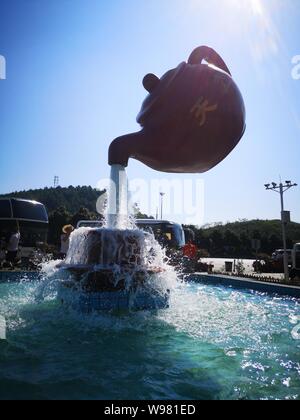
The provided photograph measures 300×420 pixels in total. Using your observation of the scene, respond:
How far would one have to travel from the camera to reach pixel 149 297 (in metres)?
6.77

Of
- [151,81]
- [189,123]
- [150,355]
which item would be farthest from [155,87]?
[150,355]

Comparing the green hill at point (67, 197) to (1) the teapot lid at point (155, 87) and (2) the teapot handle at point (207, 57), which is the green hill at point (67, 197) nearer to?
(1) the teapot lid at point (155, 87)

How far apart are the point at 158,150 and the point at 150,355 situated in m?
3.04

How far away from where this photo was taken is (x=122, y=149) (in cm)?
595

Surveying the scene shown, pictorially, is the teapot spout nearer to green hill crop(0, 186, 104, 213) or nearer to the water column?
the water column

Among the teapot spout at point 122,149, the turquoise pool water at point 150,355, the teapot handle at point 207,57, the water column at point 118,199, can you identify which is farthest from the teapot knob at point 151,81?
the turquoise pool water at point 150,355

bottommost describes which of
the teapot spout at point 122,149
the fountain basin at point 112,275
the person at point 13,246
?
the fountain basin at point 112,275

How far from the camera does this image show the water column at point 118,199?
20.1 feet

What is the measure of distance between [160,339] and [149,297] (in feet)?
6.01

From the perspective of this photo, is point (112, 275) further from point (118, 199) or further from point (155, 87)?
point (155, 87)

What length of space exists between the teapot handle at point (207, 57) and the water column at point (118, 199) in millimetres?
2262

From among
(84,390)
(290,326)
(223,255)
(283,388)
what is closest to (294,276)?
(290,326)

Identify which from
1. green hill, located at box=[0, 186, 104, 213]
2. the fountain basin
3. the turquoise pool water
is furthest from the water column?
green hill, located at box=[0, 186, 104, 213]

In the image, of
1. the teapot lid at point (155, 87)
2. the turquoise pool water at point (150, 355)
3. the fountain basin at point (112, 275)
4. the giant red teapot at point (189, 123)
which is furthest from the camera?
the fountain basin at point (112, 275)
